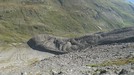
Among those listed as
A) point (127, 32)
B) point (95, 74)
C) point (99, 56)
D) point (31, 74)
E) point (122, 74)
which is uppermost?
point (122, 74)

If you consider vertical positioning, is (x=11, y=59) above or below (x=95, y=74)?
below

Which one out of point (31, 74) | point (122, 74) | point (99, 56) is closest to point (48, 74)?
point (31, 74)

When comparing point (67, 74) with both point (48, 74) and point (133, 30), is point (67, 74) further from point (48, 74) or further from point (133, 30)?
point (133, 30)

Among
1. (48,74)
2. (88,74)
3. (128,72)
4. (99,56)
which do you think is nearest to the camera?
(128,72)

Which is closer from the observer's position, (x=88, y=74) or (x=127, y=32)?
(x=88, y=74)

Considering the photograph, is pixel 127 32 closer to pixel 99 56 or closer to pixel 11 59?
pixel 11 59

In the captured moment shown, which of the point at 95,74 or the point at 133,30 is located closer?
the point at 95,74

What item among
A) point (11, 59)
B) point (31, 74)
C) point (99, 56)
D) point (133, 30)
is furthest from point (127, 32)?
point (31, 74)

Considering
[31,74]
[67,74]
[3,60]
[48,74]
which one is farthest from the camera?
[3,60]

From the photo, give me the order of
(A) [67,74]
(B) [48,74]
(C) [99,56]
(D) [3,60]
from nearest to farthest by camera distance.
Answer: (A) [67,74], (B) [48,74], (C) [99,56], (D) [3,60]
